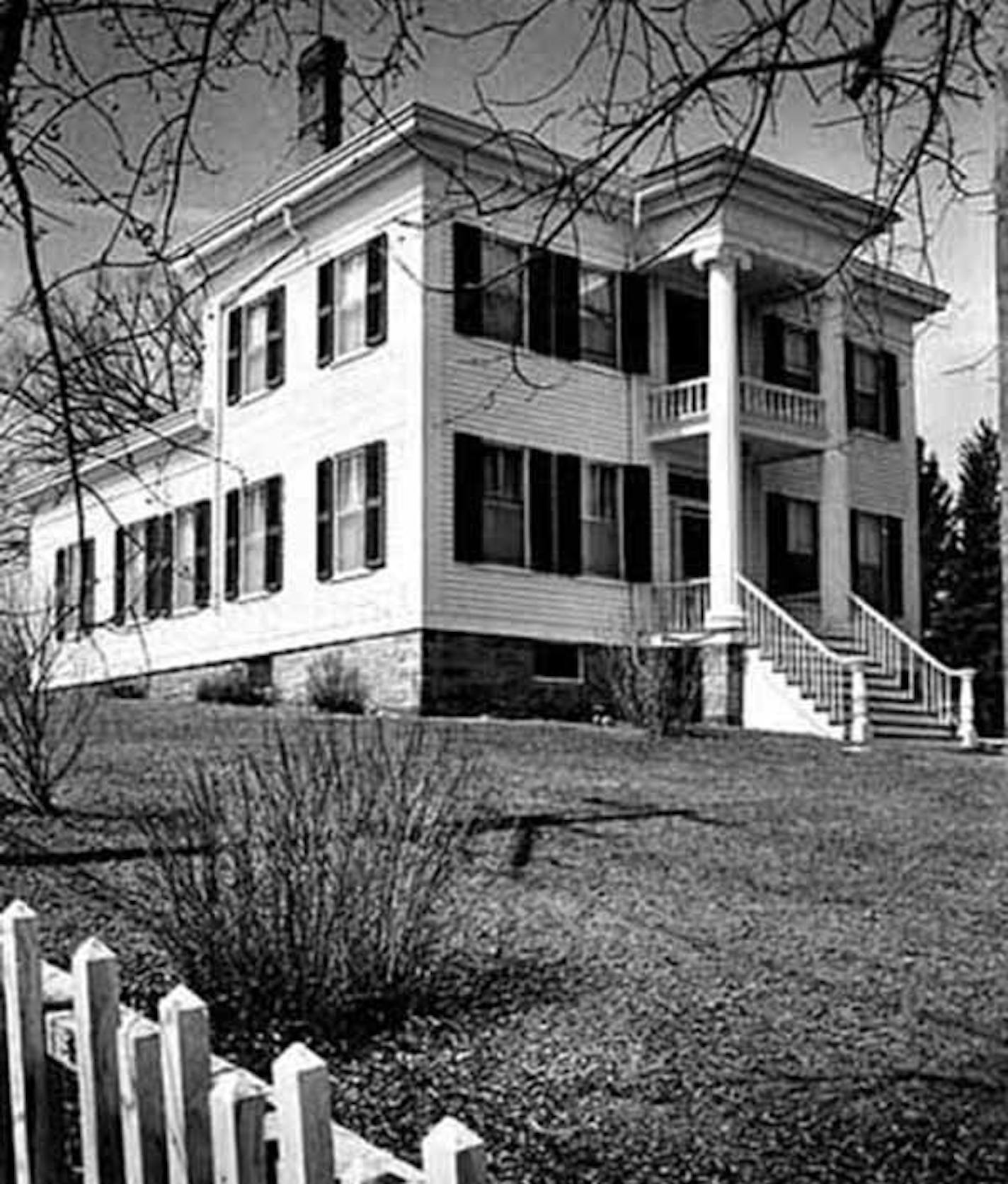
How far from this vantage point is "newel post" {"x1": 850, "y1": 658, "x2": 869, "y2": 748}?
19.2 meters

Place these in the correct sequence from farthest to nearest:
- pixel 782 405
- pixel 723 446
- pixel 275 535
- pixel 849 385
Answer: pixel 849 385 → pixel 782 405 → pixel 275 535 → pixel 723 446

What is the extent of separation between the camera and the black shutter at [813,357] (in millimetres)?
23906

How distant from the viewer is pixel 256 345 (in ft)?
76.0

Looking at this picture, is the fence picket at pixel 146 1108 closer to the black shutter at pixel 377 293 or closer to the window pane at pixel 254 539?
the black shutter at pixel 377 293

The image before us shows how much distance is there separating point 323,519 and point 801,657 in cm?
622

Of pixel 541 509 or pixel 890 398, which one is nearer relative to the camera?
pixel 541 509

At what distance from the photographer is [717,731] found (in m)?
18.8

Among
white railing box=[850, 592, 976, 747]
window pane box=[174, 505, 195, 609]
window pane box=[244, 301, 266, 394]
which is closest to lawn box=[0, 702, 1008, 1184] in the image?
white railing box=[850, 592, 976, 747]

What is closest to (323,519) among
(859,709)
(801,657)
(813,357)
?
(801,657)

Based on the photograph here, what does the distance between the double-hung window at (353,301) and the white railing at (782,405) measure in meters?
4.84

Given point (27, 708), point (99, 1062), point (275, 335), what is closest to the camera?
point (99, 1062)

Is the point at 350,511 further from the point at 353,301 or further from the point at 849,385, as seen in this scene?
the point at 849,385

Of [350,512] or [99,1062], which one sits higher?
[350,512]

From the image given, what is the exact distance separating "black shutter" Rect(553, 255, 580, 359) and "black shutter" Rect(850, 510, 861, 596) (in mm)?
5682
